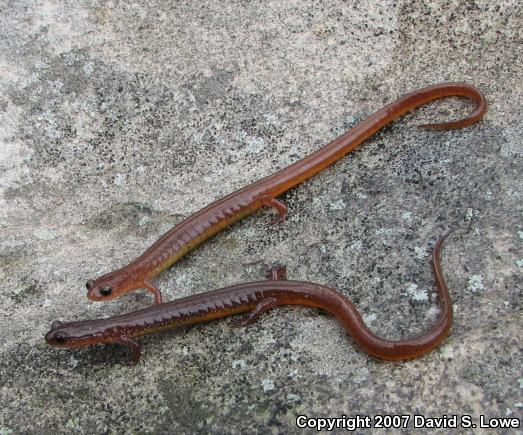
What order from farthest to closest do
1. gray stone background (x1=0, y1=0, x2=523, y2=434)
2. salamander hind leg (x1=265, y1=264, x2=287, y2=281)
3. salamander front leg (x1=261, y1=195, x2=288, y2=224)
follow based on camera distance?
salamander front leg (x1=261, y1=195, x2=288, y2=224), salamander hind leg (x1=265, y1=264, x2=287, y2=281), gray stone background (x1=0, y1=0, x2=523, y2=434)

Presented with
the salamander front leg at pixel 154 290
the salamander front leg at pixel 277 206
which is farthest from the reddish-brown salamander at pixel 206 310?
the salamander front leg at pixel 277 206

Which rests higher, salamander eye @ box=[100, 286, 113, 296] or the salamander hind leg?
the salamander hind leg

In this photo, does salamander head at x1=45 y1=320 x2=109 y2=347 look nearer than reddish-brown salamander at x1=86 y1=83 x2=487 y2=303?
Yes

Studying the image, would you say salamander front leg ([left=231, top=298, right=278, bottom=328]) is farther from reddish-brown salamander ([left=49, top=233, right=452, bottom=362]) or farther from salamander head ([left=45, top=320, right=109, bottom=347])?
salamander head ([left=45, top=320, right=109, bottom=347])

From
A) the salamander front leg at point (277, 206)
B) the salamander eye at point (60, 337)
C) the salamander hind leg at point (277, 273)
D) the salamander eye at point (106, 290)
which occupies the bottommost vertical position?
the salamander eye at point (106, 290)

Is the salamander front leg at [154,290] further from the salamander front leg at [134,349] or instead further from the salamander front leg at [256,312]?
the salamander front leg at [256,312]

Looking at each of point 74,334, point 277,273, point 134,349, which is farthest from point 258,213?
point 74,334

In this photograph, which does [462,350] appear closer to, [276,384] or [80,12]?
[276,384]

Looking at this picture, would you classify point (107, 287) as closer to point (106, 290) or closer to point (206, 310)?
point (106, 290)

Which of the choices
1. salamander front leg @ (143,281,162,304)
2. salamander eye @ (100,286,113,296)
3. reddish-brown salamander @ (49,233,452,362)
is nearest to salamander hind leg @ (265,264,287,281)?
reddish-brown salamander @ (49,233,452,362)
